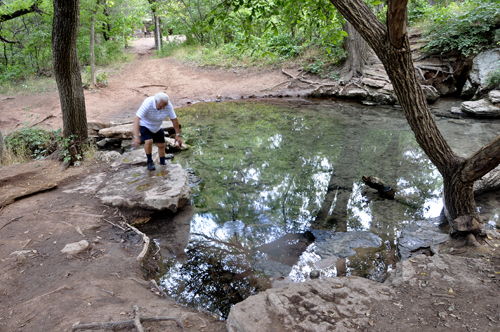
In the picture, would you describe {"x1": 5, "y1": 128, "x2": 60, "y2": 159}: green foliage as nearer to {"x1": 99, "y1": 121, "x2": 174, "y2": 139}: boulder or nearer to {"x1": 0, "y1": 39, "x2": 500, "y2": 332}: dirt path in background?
{"x1": 0, "y1": 39, "x2": 500, "y2": 332}: dirt path in background

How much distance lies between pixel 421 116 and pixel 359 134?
20.7ft

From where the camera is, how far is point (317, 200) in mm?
6094

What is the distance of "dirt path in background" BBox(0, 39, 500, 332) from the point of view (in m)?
2.73

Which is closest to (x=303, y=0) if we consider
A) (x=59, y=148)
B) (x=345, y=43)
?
(x=59, y=148)

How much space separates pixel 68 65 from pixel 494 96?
43.2ft

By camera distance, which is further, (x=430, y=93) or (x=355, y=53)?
(x=355, y=53)

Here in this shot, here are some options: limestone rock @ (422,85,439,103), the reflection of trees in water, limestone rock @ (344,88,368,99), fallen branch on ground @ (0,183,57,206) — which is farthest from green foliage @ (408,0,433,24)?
fallen branch on ground @ (0,183,57,206)

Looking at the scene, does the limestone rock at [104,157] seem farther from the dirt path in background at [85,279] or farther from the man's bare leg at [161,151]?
the man's bare leg at [161,151]

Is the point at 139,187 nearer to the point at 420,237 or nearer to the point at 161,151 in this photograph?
the point at 161,151

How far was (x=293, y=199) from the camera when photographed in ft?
20.3

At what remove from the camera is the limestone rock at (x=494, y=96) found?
10.8 meters

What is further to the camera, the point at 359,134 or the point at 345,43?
the point at 345,43

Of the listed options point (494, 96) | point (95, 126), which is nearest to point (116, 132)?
point (95, 126)

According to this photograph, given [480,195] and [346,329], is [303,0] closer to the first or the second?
[346,329]
